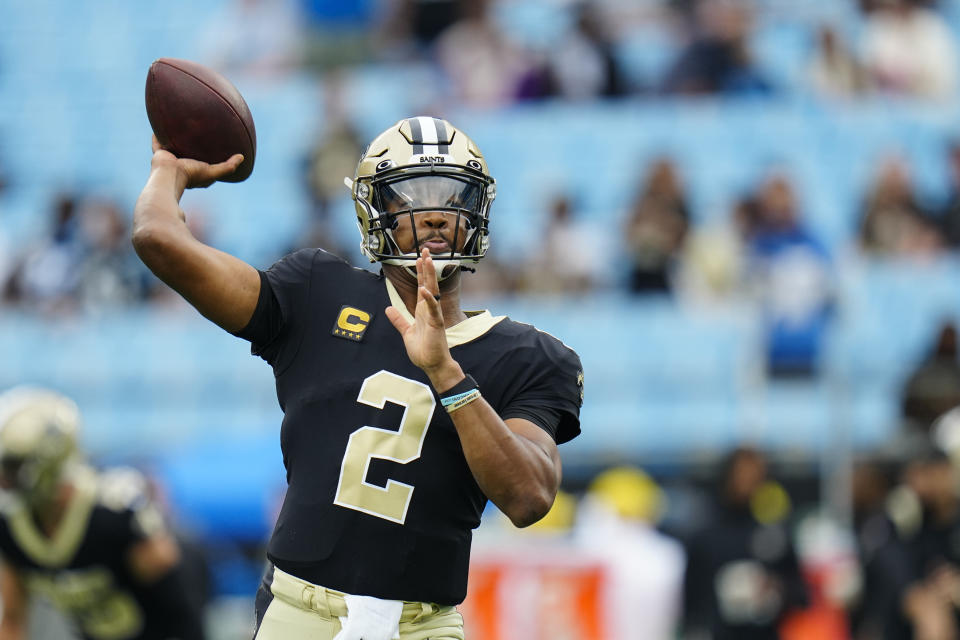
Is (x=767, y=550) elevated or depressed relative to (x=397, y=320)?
depressed

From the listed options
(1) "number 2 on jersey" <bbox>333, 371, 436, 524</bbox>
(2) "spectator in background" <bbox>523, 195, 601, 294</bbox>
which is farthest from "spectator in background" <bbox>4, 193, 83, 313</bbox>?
(1) "number 2 on jersey" <bbox>333, 371, 436, 524</bbox>

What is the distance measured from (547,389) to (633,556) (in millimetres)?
5430

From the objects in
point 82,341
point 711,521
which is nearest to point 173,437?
point 82,341

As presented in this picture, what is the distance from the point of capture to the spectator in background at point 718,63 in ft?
40.3

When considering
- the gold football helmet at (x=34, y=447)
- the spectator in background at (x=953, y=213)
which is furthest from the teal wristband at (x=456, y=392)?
the spectator in background at (x=953, y=213)

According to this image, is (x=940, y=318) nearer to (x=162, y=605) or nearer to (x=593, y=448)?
(x=593, y=448)

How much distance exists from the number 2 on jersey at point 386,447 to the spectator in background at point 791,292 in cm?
640

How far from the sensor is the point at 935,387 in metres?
9.20

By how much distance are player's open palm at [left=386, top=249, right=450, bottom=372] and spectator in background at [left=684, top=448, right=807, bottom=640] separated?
5212mm

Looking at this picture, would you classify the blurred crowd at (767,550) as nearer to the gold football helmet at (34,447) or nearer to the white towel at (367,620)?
the gold football helmet at (34,447)

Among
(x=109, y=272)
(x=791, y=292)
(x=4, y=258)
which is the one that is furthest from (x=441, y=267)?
(x=4, y=258)

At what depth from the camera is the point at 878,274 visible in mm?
10406

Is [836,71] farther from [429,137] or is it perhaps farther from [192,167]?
[192,167]

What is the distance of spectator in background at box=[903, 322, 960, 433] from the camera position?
9141 millimetres
